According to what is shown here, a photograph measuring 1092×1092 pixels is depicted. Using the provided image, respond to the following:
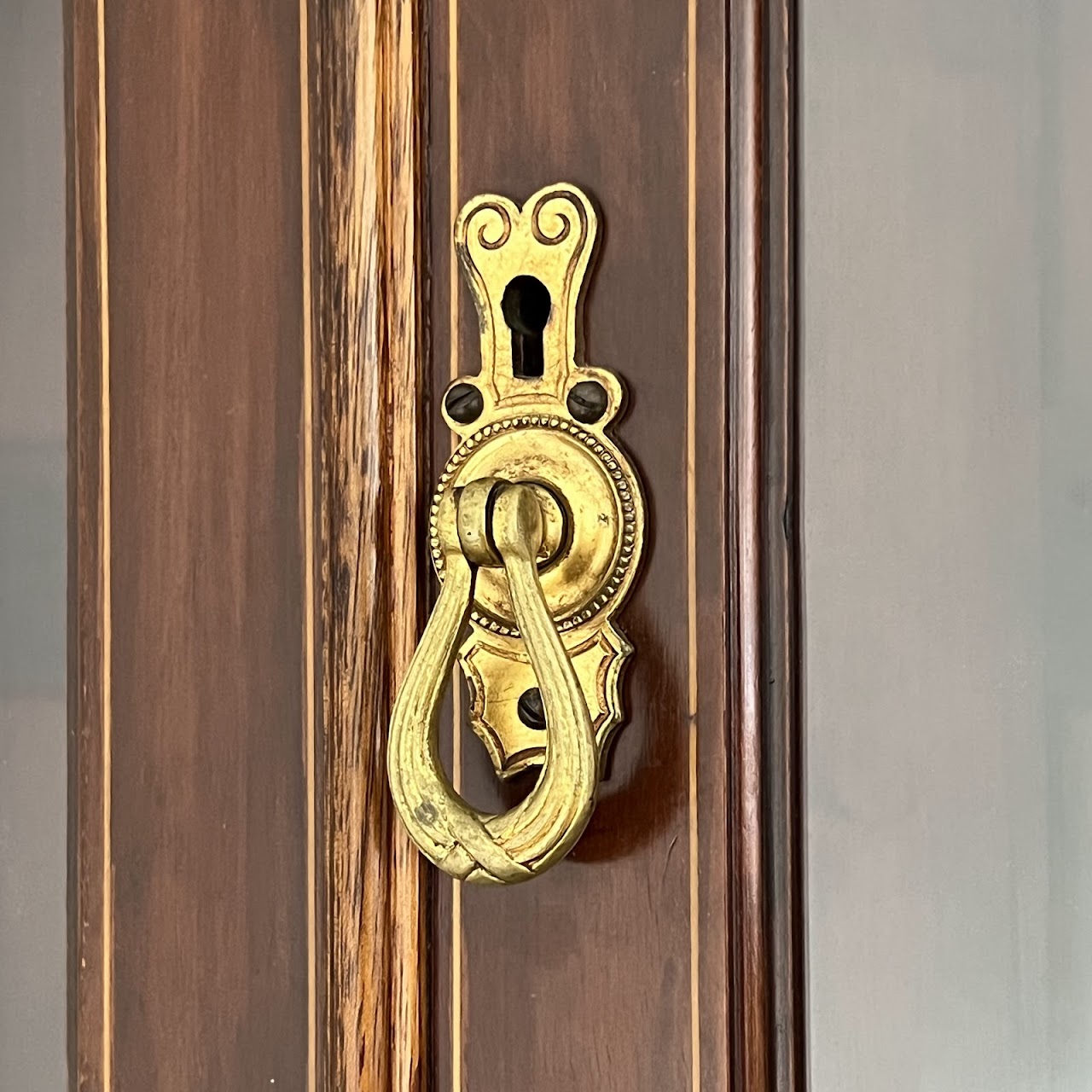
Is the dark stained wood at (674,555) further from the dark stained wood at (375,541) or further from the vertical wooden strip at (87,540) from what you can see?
the vertical wooden strip at (87,540)

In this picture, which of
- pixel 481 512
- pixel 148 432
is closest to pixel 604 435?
pixel 481 512

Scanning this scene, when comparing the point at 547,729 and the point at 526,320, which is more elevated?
the point at 526,320

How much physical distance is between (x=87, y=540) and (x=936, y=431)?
0.89 ft

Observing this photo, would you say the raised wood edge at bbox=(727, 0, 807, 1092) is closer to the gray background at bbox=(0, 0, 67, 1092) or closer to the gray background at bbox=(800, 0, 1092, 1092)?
the gray background at bbox=(800, 0, 1092, 1092)

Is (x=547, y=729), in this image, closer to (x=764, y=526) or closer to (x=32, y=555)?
(x=764, y=526)

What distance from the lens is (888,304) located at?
1.22ft

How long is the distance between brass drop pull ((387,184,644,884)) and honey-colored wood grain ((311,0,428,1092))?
2 centimetres

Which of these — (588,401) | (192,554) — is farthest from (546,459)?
(192,554)

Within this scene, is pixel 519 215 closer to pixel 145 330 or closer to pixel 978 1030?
pixel 145 330

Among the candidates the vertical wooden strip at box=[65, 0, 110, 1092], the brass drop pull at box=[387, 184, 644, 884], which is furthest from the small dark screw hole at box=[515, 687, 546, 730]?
the vertical wooden strip at box=[65, 0, 110, 1092]

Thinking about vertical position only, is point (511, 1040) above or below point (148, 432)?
below

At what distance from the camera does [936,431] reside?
1.22 feet

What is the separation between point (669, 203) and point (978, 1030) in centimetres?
25

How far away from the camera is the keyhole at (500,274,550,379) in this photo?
39 centimetres
